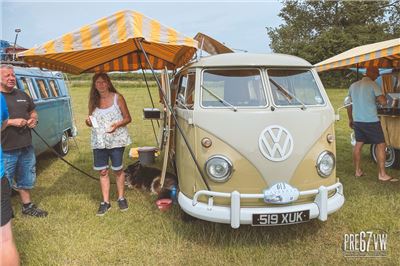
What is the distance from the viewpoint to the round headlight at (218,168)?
3618mm

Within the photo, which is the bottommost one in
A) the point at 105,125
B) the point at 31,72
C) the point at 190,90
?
the point at 105,125

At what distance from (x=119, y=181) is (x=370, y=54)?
4117 mm

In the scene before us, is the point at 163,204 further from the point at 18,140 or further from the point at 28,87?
the point at 28,87

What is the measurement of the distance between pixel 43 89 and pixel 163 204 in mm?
4120

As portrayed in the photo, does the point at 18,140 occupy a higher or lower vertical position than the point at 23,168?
higher

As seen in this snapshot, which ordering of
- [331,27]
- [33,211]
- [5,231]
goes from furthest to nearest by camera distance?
[331,27] < [33,211] < [5,231]

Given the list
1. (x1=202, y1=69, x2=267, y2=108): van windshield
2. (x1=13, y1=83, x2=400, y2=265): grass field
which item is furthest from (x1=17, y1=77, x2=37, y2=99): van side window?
(x1=202, y1=69, x2=267, y2=108): van windshield

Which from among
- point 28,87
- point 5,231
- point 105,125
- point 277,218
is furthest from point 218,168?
point 28,87

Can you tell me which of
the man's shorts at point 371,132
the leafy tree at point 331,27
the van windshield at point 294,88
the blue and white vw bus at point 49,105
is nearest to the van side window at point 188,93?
the van windshield at point 294,88

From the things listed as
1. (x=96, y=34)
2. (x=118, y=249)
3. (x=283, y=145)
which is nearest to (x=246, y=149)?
(x=283, y=145)

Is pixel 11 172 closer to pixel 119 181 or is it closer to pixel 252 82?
pixel 119 181

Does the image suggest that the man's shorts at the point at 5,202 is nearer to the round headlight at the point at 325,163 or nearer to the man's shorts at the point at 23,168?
the man's shorts at the point at 23,168

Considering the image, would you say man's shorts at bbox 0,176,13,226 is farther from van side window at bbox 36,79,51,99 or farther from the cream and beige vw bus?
van side window at bbox 36,79,51,99

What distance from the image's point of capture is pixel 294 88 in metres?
4.17
